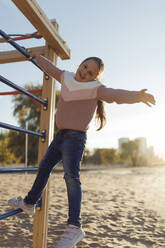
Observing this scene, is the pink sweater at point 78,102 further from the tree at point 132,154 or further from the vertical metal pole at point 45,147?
the tree at point 132,154

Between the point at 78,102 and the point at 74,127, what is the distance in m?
0.17

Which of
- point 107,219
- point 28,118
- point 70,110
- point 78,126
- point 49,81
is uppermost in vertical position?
point 28,118

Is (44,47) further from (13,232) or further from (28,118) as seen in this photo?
(28,118)

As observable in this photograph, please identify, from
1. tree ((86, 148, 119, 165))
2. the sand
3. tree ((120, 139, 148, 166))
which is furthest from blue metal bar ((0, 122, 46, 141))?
tree ((120, 139, 148, 166))

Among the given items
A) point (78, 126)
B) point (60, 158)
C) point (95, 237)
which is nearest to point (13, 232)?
point (95, 237)

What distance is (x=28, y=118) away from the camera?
15.9 m

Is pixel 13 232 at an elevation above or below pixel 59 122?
below

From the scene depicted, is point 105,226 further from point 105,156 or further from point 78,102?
point 105,156

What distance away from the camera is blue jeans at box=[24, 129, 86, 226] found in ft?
4.60

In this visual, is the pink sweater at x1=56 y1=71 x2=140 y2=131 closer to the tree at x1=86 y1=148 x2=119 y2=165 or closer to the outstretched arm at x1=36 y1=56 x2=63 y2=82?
the outstretched arm at x1=36 y1=56 x2=63 y2=82

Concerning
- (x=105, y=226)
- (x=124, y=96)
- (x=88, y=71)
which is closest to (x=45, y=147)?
(x=88, y=71)

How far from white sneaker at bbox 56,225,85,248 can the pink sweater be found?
568 mm

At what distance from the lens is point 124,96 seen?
1325 mm

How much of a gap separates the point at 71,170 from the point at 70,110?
0.37 meters
